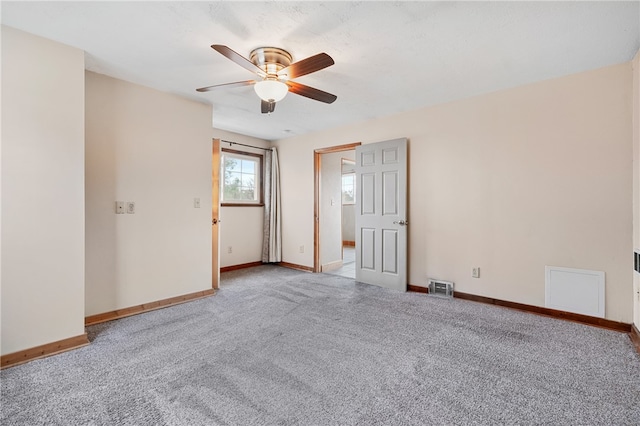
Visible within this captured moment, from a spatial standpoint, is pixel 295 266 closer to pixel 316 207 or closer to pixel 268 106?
pixel 316 207

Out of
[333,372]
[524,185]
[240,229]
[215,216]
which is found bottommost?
[333,372]

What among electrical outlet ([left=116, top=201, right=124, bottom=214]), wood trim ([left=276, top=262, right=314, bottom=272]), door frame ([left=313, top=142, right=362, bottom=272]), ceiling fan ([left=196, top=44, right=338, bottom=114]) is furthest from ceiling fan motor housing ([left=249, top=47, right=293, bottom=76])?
wood trim ([left=276, top=262, right=314, bottom=272])

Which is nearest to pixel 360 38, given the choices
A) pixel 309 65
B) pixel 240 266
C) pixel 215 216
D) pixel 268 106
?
pixel 309 65

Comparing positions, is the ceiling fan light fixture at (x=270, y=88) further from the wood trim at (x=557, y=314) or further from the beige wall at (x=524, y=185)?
the wood trim at (x=557, y=314)

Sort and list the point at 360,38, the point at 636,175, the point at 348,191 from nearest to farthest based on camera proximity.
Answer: the point at 360,38 → the point at 636,175 → the point at 348,191

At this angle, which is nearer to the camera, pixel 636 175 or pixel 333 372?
pixel 333 372

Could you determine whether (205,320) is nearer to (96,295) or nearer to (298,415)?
(96,295)

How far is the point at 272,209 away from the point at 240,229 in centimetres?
70

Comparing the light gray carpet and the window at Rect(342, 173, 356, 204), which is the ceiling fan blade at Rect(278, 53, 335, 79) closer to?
the light gray carpet

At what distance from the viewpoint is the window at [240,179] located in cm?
518

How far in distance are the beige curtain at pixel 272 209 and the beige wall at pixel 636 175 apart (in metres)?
4.64

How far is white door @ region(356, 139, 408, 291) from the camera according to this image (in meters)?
3.90

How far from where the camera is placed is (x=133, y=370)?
6.48 feet

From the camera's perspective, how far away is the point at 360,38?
2225 mm
